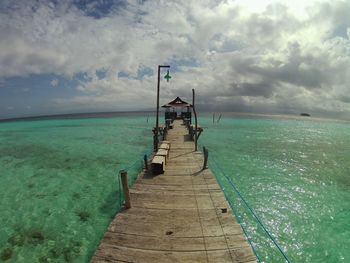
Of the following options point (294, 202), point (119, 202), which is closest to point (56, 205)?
point (119, 202)

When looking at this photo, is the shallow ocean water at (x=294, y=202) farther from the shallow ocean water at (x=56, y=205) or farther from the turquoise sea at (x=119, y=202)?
the shallow ocean water at (x=56, y=205)

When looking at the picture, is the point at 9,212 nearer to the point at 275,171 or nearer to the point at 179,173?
the point at 179,173

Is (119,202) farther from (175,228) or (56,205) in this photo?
(175,228)

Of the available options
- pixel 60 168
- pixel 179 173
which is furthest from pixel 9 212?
pixel 179 173

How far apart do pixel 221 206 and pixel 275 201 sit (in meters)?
6.37

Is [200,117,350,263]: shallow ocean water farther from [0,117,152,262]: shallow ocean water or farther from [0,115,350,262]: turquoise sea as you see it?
[0,117,152,262]: shallow ocean water

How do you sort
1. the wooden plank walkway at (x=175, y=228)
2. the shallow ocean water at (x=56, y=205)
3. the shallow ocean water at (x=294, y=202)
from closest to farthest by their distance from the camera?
the wooden plank walkway at (x=175, y=228) → the shallow ocean water at (x=56, y=205) → the shallow ocean water at (x=294, y=202)

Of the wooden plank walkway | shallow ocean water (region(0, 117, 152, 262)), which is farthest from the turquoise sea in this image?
the wooden plank walkway

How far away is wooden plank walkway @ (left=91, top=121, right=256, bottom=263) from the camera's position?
19.7 feet

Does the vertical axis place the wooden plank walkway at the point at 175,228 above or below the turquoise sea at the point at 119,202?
above

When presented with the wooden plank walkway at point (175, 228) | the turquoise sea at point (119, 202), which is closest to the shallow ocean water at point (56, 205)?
the turquoise sea at point (119, 202)

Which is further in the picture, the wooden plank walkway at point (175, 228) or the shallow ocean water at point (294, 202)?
the shallow ocean water at point (294, 202)

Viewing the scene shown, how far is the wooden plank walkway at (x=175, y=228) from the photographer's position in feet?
19.7

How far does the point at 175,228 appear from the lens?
7.24 metres
